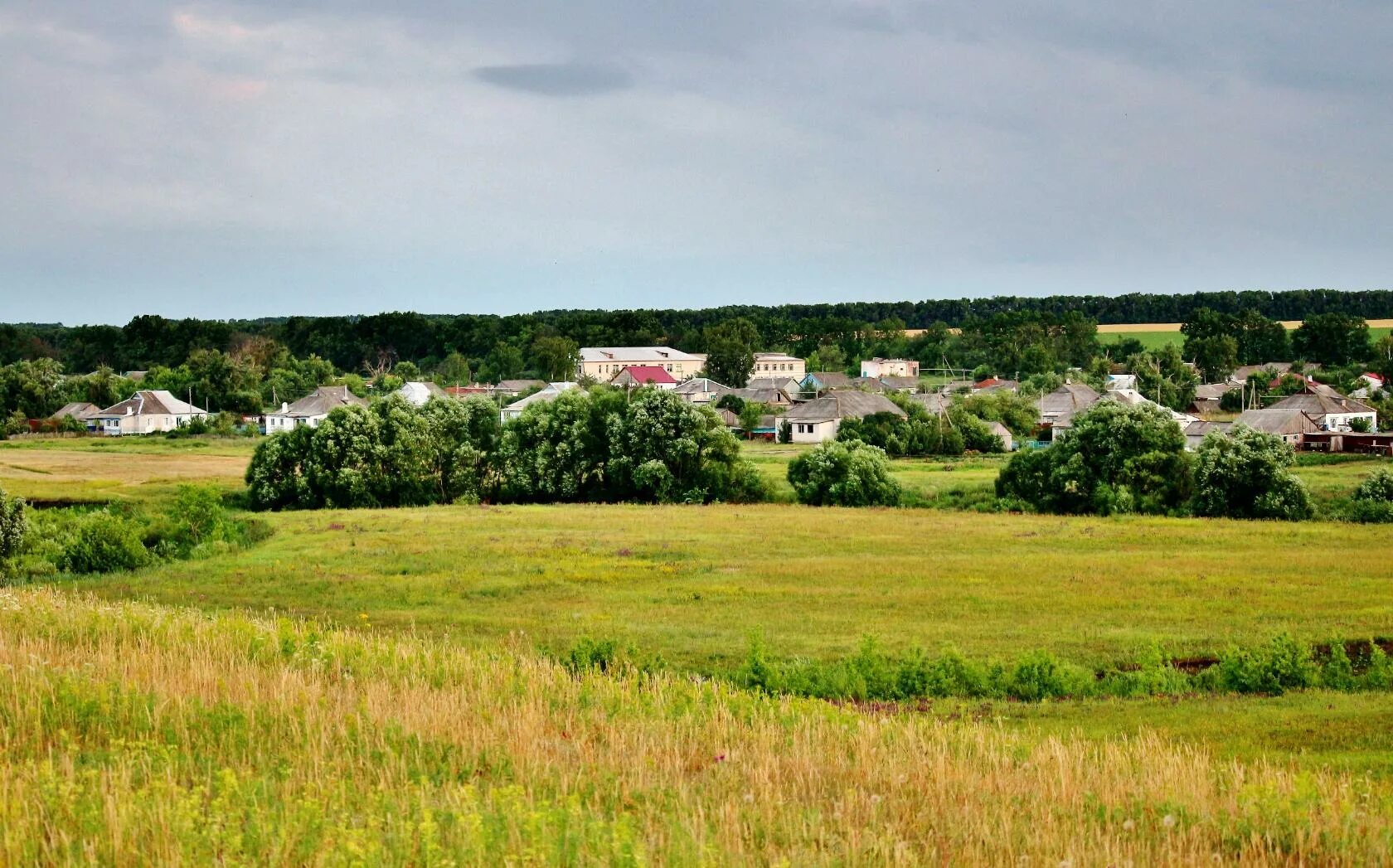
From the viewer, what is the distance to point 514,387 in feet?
525

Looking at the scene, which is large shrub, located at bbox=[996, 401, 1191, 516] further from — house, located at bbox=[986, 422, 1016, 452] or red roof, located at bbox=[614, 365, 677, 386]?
red roof, located at bbox=[614, 365, 677, 386]

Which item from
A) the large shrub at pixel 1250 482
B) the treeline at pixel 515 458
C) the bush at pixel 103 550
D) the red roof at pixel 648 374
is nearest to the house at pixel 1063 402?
Result: the treeline at pixel 515 458

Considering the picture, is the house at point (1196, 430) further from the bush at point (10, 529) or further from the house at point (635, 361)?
the house at point (635, 361)

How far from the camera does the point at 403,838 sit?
9117 mm

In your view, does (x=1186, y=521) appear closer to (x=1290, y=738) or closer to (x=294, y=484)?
(x=1290, y=738)

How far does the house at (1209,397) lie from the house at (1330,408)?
2361 cm

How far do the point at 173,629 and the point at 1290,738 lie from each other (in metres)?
16.3

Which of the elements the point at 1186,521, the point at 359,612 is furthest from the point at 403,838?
the point at 1186,521

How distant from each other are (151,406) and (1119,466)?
101 m

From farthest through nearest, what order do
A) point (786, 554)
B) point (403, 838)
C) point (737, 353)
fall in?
point (737, 353), point (786, 554), point (403, 838)

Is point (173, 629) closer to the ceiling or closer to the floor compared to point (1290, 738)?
closer to the ceiling

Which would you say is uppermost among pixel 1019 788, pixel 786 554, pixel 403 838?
pixel 403 838

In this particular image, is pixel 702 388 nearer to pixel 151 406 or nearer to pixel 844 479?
pixel 151 406

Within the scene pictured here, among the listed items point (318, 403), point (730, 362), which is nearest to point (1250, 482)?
point (318, 403)
